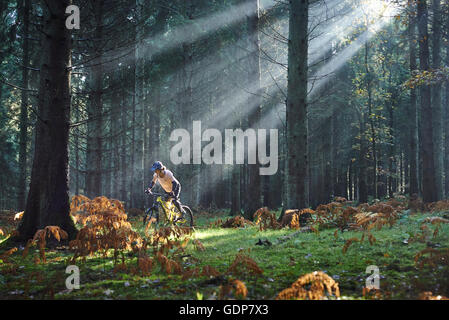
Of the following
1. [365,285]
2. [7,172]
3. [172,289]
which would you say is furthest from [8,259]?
[7,172]

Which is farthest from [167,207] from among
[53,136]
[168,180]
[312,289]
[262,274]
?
[312,289]

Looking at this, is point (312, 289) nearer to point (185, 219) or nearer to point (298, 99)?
point (298, 99)

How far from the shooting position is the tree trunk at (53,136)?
20.9ft

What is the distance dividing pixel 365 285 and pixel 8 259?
5.20 metres

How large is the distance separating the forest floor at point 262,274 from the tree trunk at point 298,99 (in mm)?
3087

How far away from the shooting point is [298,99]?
9.23 meters

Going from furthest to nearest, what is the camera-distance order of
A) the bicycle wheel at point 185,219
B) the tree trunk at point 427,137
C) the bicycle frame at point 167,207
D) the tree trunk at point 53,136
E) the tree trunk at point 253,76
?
the tree trunk at point 253,76 → the tree trunk at point 427,137 → the bicycle wheel at point 185,219 → the bicycle frame at point 167,207 → the tree trunk at point 53,136

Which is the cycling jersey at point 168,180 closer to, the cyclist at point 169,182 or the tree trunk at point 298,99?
A: the cyclist at point 169,182

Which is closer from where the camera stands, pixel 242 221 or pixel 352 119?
pixel 242 221

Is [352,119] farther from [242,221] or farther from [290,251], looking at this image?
[290,251]

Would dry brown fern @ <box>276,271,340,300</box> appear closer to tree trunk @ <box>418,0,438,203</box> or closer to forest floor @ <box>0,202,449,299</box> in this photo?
forest floor @ <box>0,202,449,299</box>

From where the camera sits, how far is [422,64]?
12945 mm

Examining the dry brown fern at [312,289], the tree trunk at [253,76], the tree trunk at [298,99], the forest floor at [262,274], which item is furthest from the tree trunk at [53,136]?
the tree trunk at [253,76]

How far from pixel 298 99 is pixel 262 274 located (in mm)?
6118
